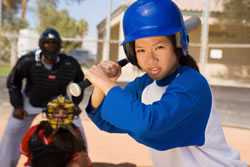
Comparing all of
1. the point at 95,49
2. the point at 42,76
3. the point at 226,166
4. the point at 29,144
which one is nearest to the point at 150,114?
the point at 226,166

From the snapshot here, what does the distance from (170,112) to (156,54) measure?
199mm

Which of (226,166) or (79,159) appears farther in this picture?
(79,159)

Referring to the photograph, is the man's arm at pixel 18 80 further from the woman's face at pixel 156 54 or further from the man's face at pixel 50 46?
the woman's face at pixel 156 54

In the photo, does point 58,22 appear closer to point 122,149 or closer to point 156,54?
point 122,149

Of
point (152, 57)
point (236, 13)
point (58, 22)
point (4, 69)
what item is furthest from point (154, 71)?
point (4, 69)

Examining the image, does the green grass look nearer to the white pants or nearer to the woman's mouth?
the white pants

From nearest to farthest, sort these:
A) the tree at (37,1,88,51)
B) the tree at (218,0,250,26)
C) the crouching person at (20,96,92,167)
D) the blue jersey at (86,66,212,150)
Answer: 1. the blue jersey at (86,66,212,150)
2. the crouching person at (20,96,92,167)
3. the tree at (218,0,250,26)
4. the tree at (37,1,88,51)

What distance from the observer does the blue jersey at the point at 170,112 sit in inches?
55.5

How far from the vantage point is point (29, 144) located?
A: 13.5ft

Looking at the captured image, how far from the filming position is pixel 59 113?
164 inches

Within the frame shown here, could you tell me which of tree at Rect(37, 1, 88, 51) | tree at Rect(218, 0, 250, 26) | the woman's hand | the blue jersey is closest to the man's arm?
the woman's hand

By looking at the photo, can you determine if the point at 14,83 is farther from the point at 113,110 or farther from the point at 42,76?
the point at 113,110

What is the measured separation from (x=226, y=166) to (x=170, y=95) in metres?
0.38

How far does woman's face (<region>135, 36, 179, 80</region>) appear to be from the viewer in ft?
5.01
